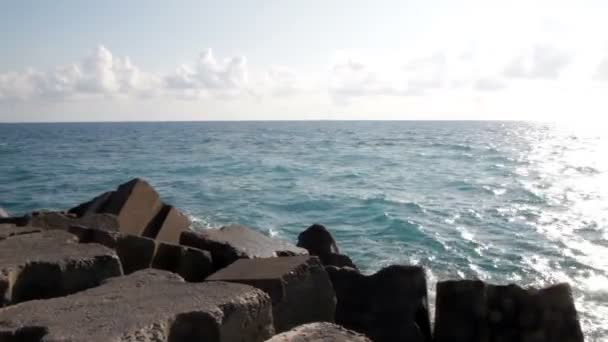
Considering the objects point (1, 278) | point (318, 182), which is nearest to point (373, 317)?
point (1, 278)

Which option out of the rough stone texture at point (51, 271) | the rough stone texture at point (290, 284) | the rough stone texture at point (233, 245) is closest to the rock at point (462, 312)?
the rough stone texture at point (233, 245)

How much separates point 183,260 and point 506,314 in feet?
9.19

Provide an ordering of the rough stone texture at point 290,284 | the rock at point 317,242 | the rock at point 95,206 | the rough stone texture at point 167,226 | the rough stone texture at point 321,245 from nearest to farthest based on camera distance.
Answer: the rough stone texture at point 290,284, the rough stone texture at point 167,226, the rock at point 95,206, the rough stone texture at point 321,245, the rock at point 317,242

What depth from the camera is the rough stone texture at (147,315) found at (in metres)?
2.79

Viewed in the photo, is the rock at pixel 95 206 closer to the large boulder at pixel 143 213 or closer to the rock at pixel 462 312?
the large boulder at pixel 143 213

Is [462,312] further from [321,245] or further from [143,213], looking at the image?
[143,213]

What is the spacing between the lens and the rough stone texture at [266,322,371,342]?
2.69 meters

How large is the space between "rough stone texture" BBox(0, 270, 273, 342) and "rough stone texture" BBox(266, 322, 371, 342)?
0.44 m

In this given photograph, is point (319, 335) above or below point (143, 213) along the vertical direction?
above

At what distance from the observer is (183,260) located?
5023 mm

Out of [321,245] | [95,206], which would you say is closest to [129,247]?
[95,206]

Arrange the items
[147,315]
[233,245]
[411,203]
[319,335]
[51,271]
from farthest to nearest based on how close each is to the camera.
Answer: [411,203], [233,245], [51,271], [147,315], [319,335]

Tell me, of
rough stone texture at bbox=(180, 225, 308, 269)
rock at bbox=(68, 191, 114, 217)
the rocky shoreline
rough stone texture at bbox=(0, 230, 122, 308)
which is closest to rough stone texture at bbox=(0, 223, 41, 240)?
the rocky shoreline

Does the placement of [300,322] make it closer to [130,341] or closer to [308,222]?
[130,341]
